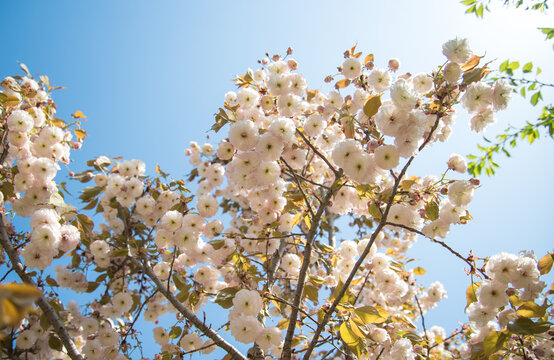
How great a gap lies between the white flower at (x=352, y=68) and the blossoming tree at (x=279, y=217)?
0.6 inches

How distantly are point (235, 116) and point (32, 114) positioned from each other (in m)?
1.68

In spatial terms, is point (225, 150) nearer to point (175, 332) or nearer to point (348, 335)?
point (348, 335)

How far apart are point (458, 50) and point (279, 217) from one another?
69.6 inches

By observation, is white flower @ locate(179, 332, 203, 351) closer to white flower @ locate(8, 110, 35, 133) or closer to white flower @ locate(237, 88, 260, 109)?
white flower @ locate(237, 88, 260, 109)

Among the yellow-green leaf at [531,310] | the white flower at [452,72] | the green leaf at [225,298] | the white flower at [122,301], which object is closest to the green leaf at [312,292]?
the green leaf at [225,298]

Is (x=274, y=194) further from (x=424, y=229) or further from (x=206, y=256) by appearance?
(x=424, y=229)

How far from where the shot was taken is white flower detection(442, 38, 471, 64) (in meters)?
1.74

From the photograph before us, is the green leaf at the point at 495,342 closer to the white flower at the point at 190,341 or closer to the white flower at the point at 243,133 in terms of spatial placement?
the white flower at the point at 243,133

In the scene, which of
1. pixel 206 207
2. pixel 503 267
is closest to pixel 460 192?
pixel 503 267

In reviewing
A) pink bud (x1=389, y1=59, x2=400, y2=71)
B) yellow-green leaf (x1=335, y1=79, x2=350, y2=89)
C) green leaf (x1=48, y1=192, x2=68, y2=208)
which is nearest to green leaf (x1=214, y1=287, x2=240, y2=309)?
green leaf (x1=48, y1=192, x2=68, y2=208)

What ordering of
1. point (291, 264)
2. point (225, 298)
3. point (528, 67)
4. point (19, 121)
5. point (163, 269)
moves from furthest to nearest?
1. point (528, 67)
2. point (163, 269)
3. point (291, 264)
4. point (19, 121)
5. point (225, 298)

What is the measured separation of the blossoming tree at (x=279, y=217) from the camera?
5.99 feet

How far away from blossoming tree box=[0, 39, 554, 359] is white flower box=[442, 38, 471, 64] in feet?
0.04

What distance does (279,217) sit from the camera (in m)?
2.83
